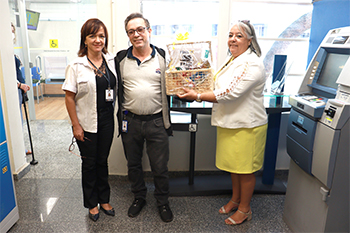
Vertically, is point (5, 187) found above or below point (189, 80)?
below

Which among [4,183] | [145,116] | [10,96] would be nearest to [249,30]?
[145,116]

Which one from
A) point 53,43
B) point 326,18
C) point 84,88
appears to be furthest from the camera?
point 53,43

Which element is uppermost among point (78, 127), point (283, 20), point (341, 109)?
point (283, 20)

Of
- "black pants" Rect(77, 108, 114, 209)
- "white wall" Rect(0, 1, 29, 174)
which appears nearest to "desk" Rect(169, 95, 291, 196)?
"black pants" Rect(77, 108, 114, 209)

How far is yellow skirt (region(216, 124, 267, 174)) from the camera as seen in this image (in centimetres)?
221

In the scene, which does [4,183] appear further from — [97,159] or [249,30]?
[249,30]

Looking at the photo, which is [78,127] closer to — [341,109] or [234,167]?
[234,167]

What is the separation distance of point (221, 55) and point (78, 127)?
170 cm

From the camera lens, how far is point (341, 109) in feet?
5.38

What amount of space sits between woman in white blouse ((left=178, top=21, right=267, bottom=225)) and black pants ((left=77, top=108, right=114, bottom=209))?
0.70 metres

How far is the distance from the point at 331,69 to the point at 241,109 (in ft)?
2.25

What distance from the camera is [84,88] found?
209cm

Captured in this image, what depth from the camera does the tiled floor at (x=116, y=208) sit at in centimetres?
235

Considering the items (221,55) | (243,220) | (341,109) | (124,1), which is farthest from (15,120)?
(341,109)
